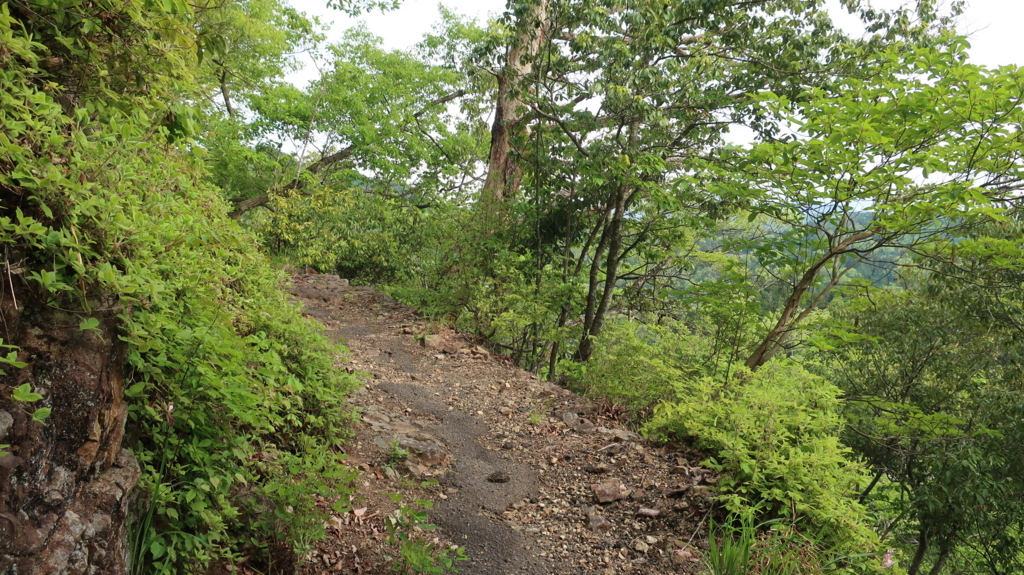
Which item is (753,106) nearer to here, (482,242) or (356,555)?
(482,242)

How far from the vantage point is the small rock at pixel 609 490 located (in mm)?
4012

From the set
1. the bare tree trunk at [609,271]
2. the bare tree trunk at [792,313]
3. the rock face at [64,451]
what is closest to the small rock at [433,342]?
the bare tree trunk at [609,271]

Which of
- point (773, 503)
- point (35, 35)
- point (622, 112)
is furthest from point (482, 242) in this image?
point (35, 35)

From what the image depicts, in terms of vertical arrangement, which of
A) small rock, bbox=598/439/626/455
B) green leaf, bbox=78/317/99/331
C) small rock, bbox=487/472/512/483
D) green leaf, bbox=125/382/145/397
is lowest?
small rock, bbox=487/472/512/483

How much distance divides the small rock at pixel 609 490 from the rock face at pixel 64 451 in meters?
2.99

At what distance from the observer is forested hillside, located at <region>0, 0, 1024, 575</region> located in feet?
6.26

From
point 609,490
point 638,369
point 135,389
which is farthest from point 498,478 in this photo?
point 135,389

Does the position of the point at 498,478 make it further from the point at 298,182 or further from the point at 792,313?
the point at 298,182

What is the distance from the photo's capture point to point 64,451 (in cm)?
187

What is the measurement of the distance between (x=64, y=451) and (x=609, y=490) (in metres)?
3.32

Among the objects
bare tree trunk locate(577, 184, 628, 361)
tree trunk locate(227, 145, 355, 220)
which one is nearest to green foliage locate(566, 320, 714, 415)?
bare tree trunk locate(577, 184, 628, 361)

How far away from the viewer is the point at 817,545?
3.23m

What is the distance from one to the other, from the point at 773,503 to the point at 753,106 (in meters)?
6.68

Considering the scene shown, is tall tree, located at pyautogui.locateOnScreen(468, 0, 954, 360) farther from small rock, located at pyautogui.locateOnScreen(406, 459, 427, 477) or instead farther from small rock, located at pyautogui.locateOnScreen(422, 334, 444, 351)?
small rock, located at pyautogui.locateOnScreen(406, 459, 427, 477)
